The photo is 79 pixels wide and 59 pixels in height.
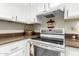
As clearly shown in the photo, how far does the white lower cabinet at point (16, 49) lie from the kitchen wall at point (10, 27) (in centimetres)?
16

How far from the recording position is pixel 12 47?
0.90 meters

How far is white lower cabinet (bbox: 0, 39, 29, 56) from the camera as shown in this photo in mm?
819

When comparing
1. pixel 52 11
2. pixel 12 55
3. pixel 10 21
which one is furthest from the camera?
pixel 10 21

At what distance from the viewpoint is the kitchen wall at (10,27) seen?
3.55 feet

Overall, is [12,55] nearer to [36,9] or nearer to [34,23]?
[34,23]

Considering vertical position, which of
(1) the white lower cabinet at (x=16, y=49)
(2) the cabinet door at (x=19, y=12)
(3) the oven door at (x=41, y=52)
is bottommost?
(3) the oven door at (x=41, y=52)

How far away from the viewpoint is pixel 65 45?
99cm

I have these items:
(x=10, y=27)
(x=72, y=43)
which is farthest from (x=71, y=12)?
(x=10, y=27)

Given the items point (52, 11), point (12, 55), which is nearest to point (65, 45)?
point (52, 11)

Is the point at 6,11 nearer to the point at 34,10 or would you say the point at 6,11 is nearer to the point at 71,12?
the point at 34,10

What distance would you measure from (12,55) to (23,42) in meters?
0.20

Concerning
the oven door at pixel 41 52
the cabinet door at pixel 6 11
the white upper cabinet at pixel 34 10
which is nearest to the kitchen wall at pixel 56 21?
the white upper cabinet at pixel 34 10

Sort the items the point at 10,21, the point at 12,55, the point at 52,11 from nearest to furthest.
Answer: the point at 12,55 < the point at 52,11 < the point at 10,21

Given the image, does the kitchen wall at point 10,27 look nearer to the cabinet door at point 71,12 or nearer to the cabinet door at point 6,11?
the cabinet door at point 6,11
